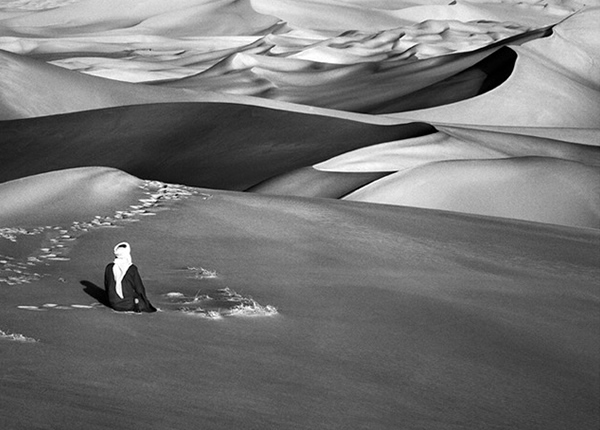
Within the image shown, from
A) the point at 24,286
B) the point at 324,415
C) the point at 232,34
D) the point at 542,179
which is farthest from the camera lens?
the point at 232,34

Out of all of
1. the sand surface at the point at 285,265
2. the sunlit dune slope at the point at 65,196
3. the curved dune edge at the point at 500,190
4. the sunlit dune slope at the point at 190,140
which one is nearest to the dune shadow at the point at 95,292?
the sand surface at the point at 285,265

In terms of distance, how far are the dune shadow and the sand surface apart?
2 cm

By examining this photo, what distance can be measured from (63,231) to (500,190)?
563cm

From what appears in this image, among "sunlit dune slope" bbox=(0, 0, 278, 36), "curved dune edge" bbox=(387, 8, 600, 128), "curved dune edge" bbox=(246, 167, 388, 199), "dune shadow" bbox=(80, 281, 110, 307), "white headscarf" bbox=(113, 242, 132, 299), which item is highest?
"white headscarf" bbox=(113, 242, 132, 299)

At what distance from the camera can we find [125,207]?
23.4 feet

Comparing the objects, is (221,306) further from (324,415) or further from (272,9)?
(272,9)

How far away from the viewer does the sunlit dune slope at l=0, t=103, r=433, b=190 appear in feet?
40.1

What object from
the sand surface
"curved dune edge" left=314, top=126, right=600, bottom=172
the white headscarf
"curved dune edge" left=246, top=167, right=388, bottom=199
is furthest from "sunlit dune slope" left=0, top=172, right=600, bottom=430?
"curved dune edge" left=314, top=126, right=600, bottom=172

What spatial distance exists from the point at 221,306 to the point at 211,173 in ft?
24.5

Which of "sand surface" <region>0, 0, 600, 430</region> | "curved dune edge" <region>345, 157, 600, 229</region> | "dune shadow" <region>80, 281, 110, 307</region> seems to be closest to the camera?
"sand surface" <region>0, 0, 600, 430</region>

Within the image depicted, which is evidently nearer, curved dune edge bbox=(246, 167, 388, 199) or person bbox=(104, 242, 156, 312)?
person bbox=(104, 242, 156, 312)

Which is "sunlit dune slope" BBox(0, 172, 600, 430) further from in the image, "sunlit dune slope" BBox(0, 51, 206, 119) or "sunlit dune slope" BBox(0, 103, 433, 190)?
"sunlit dune slope" BBox(0, 51, 206, 119)

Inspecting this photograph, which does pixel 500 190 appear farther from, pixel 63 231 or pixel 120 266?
pixel 120 266

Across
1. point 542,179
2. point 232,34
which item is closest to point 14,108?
point 542,179
